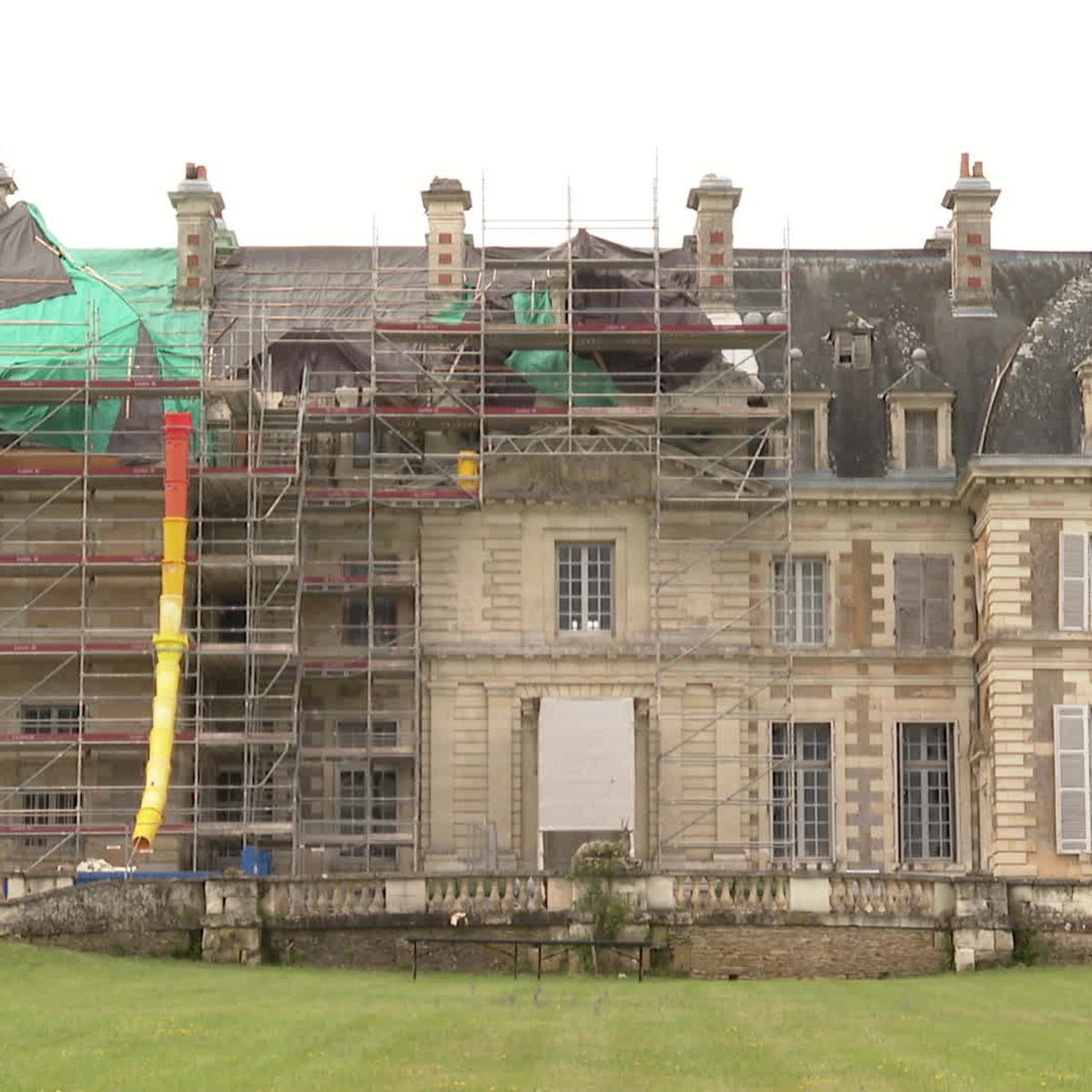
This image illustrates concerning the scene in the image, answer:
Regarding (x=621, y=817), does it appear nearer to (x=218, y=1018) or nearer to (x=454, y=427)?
(x=454, y=427)

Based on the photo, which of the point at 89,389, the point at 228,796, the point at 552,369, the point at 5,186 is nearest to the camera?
the point at 89,389

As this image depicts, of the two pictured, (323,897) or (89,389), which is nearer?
(323,897)

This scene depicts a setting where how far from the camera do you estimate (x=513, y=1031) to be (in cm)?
2569

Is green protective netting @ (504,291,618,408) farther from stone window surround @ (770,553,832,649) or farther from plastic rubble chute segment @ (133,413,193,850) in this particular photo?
plastic rubble chute segment @ (133,413,193,850)

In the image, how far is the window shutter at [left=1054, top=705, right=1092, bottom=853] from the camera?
145ft

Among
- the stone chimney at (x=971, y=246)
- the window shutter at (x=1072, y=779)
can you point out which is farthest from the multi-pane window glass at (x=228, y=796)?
the stone chimney at (x=971, y=246)

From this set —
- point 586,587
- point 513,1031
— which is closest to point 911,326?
point 586,587

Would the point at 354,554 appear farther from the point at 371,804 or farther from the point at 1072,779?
the point at 1072,779

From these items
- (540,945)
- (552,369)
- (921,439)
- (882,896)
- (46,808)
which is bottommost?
(540,945)

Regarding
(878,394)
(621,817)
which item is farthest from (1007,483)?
(621,817)

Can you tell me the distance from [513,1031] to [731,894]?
33.2 ft

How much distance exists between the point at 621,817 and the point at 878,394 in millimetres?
8373

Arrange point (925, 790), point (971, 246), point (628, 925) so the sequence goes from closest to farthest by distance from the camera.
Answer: point (628, 925) → point (925, 790) → point (971, 246)

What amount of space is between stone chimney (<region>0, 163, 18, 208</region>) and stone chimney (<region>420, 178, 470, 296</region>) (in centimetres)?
711
